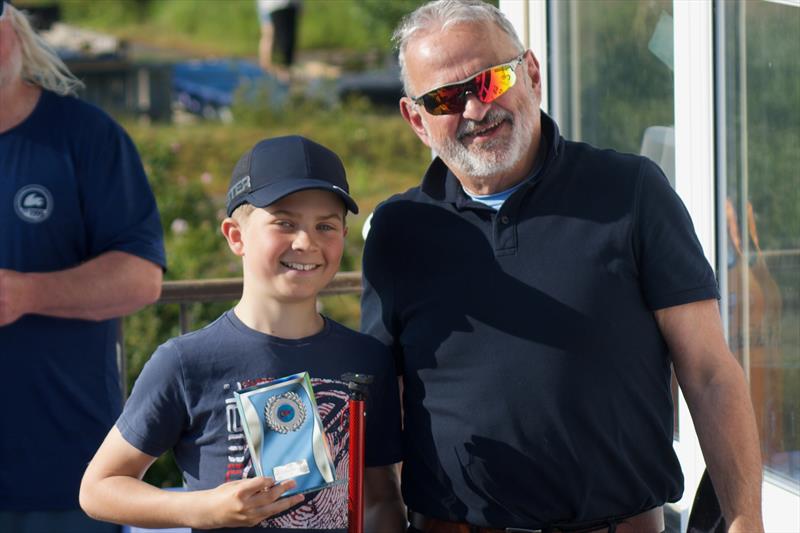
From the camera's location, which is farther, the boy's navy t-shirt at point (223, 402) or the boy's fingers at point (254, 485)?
the boy's navy t-shirt at point (223, 402)

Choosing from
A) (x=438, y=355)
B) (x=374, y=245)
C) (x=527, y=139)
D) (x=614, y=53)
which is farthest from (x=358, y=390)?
(x=614, y=53)

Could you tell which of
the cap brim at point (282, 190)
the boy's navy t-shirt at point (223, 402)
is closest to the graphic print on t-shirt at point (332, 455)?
the boy's navy t-shirt at point (223, 402)

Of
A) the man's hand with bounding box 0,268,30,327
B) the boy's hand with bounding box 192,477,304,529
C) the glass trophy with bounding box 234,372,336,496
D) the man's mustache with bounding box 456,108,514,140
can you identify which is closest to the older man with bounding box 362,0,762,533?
the man's mustache with bounding box 456,108,514,140

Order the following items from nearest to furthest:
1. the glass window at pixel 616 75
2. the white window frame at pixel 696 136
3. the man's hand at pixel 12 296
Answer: the man's hand at pixel 12 296 → the white window frame at pixel 696 136 → the glass window at pixel 616 75

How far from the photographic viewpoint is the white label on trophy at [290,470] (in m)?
2.00

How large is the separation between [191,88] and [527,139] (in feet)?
46.8

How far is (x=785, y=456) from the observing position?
2912 millimetres

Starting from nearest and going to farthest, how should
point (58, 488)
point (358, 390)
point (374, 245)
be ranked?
point (358, 390) < point (374, 245) < point (58, 488)

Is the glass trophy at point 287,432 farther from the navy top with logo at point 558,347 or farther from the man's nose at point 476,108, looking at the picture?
the man's nose at point 476,108

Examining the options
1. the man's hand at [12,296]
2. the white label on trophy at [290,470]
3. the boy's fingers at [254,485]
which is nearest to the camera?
the boy's fingers at [254,485]

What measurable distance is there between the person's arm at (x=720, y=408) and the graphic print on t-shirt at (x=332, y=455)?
0.64 meters

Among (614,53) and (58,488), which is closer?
(58,488)

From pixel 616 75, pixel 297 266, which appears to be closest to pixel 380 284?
pixel 297 266

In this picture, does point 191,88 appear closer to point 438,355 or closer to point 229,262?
point 229,262
